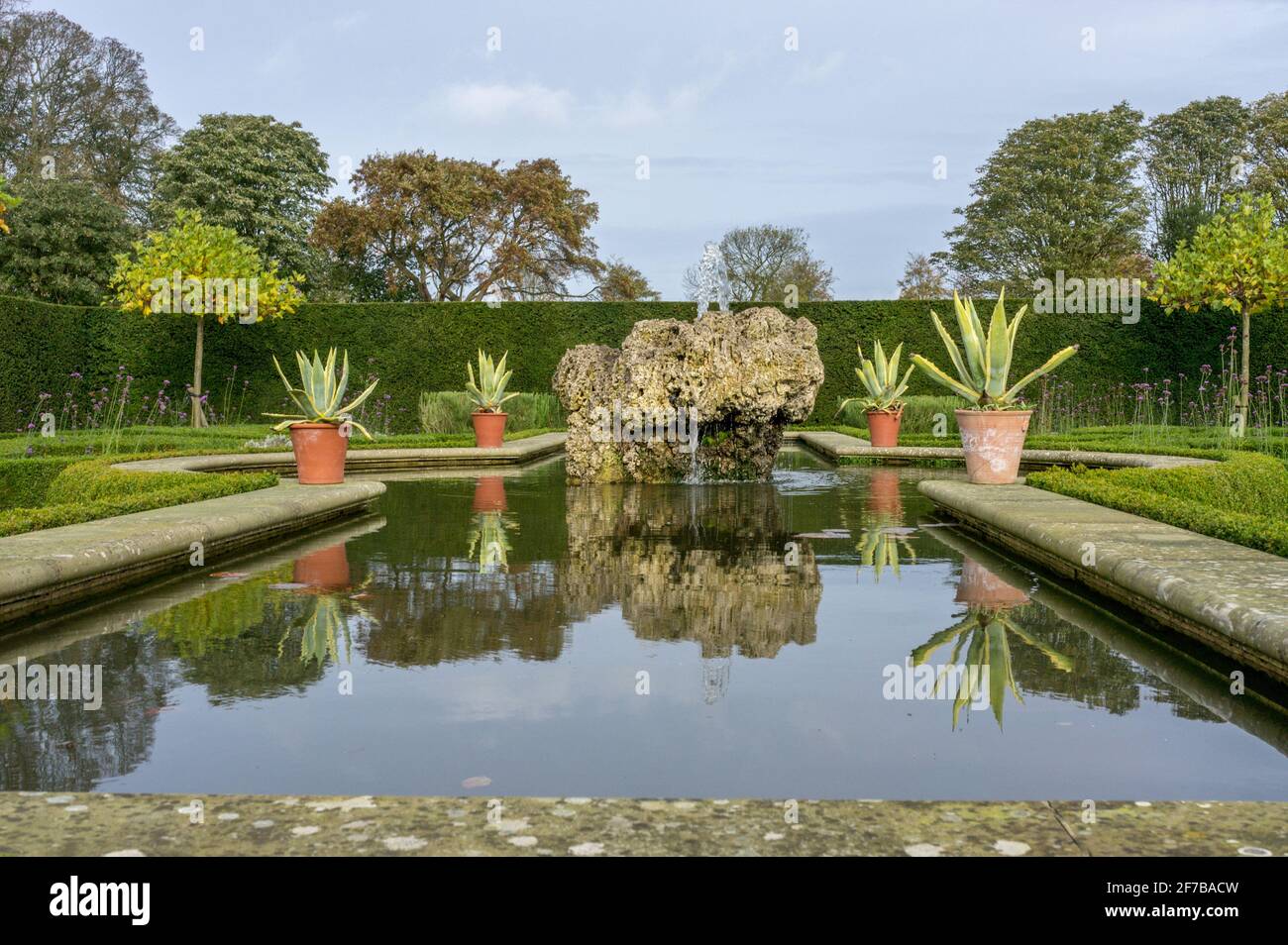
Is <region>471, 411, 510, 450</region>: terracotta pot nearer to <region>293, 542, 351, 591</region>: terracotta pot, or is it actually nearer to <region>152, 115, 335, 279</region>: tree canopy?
<region>293, 542, 351, 591</region>: terracotta pot

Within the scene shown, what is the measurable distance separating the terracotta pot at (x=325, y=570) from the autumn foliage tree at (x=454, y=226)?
98.4 feet

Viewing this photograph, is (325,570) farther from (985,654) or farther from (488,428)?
(488,428)

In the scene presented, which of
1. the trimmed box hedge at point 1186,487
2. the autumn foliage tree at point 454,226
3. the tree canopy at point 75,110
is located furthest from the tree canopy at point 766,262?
the trimmed box hedge at point 1186,487

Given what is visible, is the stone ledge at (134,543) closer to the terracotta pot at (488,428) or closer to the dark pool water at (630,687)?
the dark pool water at (630,687)

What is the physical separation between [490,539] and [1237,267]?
52.8ft

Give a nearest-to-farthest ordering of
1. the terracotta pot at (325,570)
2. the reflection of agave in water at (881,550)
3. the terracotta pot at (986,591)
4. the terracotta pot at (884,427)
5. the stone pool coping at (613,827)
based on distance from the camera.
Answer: the stone pool coping at (613,827) → the terracotta pot at (986,591) → the terracotta pot at (325,570) → the reflection of agave in water at (881,550) → the terracotta pot at (884,427)

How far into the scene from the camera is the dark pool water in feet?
9.94

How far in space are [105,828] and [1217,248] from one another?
66.7 ft

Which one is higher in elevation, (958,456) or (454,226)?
(454,226)

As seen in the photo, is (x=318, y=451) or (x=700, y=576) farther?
(x=318, y=451)

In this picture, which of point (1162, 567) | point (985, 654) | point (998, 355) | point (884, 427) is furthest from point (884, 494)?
point (985, 654)

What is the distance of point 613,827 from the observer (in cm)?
242

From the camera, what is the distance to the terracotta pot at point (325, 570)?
5.98m

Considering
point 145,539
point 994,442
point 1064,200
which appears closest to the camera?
point 145,539
